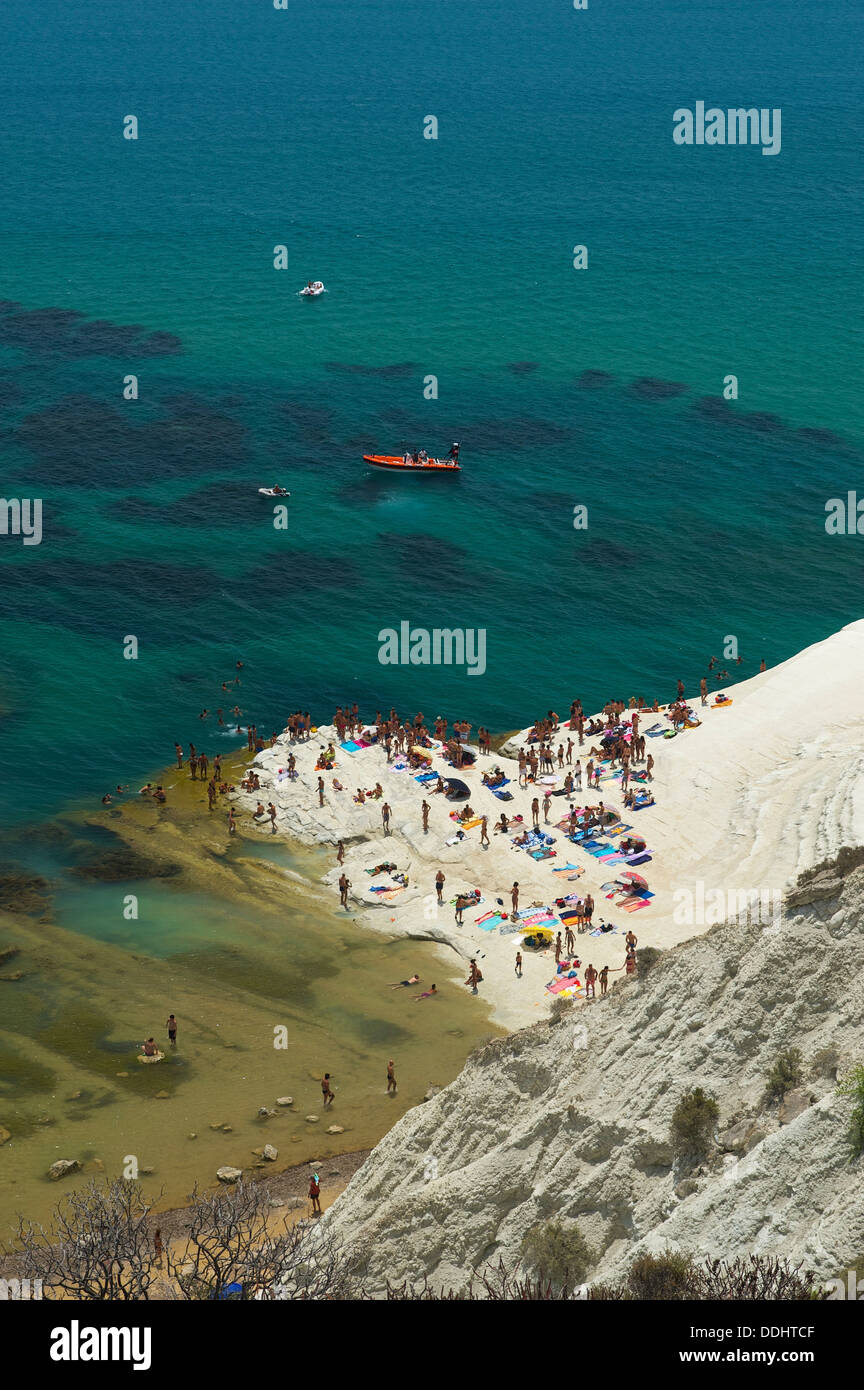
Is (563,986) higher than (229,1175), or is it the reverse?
(563,986)

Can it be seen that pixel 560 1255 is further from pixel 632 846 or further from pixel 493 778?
pixel 493 778

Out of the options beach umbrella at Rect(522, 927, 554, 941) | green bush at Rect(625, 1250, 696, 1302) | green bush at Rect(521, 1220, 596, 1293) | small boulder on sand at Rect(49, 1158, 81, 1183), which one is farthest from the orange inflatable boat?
green bush at Rect(625, 1250, 696, 1302)

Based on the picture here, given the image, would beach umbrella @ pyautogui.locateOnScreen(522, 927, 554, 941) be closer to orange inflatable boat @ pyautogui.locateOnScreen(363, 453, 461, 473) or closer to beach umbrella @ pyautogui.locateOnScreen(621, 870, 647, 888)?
beach umbrella @ pyautogui.locateOnScreen(621, 870, 647, 888)

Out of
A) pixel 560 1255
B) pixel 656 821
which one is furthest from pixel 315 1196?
pixel 656 821

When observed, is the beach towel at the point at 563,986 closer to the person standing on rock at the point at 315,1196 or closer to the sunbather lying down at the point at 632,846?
the sunbather lying down at the point at 632,846

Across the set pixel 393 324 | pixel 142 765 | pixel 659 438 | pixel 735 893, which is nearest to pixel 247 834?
pixel 142 765

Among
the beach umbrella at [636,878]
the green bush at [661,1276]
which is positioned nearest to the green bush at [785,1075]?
the green bush at [661,1276]

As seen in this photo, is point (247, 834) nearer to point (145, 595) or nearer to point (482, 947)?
point (482, 947)
